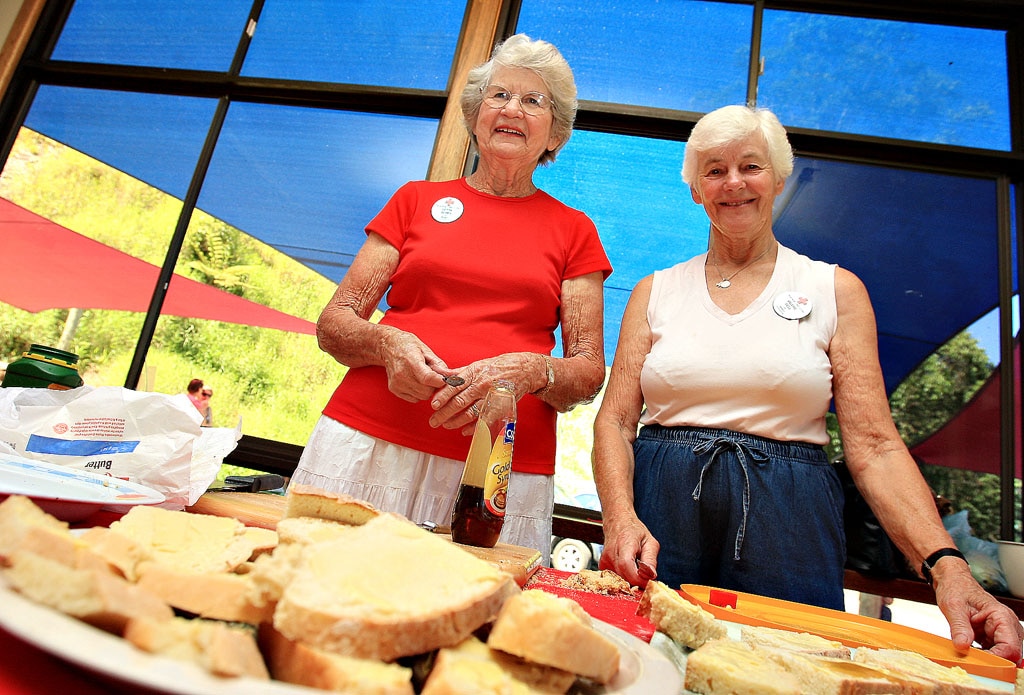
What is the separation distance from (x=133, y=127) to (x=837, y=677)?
4331 mm

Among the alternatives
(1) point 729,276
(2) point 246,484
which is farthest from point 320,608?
(1) point 729,276

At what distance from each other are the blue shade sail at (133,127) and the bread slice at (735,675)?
377 centimetres

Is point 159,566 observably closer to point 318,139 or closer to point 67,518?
point 67,518

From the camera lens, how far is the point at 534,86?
5.71 feet

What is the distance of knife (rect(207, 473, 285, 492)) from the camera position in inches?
53.9

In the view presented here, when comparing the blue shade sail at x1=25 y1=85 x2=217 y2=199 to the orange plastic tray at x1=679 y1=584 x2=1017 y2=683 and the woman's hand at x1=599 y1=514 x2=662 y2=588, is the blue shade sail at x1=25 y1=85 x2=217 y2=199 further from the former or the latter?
the orange plastic tray at x1=679 y1=584 x2=1017 y2=683

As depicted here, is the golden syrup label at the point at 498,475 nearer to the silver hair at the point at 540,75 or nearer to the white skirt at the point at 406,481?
the white skirt at the point at 406,481

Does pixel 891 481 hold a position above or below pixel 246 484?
above

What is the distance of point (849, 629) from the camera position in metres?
0.91

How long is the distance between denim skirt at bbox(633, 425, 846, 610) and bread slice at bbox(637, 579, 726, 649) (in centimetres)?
70

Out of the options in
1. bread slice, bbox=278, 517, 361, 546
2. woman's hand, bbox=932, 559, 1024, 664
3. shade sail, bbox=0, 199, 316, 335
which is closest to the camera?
bread slice, bbox=278, 517, 361, 546

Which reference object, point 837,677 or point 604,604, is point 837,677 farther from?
point 604,604

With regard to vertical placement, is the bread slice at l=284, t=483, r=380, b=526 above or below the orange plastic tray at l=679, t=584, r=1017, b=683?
above

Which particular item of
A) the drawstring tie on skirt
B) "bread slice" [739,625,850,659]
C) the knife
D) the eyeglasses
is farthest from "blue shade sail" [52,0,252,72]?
"bread slice" [739,625,850,659]
